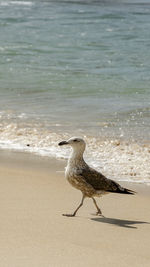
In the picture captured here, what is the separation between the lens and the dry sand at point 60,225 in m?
4.58

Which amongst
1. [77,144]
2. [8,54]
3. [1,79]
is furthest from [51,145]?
[8,54]

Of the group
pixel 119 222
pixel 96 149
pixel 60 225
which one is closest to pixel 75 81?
pixel 96 149

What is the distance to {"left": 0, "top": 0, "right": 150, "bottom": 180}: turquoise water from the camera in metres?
9.12

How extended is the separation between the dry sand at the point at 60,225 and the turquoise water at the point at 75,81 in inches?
39.1

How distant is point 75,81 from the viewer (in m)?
13.3

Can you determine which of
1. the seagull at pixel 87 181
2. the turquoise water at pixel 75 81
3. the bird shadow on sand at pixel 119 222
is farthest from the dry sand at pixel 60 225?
the turquoise water at pixel 75 81

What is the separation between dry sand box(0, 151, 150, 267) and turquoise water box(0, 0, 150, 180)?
99 centimetres

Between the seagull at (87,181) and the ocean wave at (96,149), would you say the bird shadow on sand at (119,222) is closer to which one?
the seagull at (87,181)

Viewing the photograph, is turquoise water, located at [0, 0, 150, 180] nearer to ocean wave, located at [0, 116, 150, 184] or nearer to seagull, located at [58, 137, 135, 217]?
ocean wave, located at [0, 116, 150, 184]

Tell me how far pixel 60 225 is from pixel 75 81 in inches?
322

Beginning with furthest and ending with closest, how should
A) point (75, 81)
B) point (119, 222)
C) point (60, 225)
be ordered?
point (75, 81)
point (119, 222)
point (60, 225)

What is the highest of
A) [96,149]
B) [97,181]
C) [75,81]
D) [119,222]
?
[97,181]

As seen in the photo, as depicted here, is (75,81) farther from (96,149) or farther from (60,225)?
(60,225)

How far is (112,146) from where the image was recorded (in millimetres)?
8492
